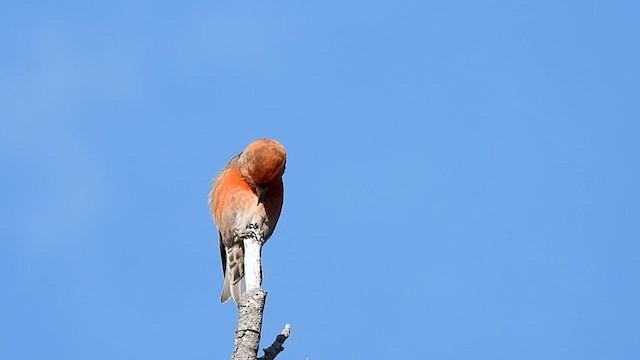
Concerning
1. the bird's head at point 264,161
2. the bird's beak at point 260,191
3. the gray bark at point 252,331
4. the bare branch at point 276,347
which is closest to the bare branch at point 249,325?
the gray bark at point 252,331

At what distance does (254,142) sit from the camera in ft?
28.8

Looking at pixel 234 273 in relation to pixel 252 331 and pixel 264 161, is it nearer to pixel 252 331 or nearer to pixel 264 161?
pixel 264 161

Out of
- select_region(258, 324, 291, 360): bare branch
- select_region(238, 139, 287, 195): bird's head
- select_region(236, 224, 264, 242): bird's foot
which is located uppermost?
select_region(238, 139, 287, 195): bird's head

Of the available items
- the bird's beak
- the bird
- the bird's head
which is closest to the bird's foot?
the bird

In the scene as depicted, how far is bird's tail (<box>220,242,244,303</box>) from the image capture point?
9859mm

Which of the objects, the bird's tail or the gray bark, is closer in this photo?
the gray bark

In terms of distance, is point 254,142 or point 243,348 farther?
point 254,142

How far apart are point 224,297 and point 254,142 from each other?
2.01 metres

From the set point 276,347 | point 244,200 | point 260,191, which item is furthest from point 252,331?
point 244,200

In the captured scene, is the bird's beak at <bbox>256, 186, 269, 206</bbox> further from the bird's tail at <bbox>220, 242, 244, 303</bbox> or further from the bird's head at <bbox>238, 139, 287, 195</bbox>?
the bird's tail at <bbox>220, 242, 244, 303</bbox>

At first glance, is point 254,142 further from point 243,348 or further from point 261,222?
point 243,348

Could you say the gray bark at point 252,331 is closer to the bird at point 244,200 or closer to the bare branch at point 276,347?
the bare branch at point 276,347

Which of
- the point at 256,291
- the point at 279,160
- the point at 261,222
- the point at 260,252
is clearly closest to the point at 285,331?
the point at 256,291

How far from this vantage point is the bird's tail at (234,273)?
32.3 feet
